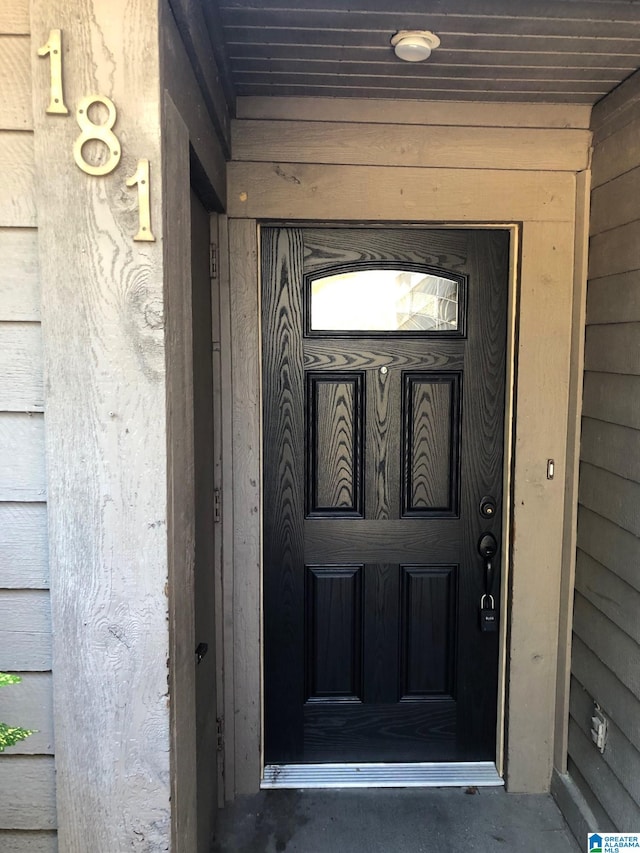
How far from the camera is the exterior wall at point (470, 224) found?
74.8 inches

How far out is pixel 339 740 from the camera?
2166 mm

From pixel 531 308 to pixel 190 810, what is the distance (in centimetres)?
178

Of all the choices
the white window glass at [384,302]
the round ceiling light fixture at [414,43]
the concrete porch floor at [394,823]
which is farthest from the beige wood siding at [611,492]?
the round ceiling light fixture at [414,43]

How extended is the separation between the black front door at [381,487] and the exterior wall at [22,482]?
1.02 m

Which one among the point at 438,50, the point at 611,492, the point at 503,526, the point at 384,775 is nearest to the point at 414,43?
the point at 438,50

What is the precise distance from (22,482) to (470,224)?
163cm

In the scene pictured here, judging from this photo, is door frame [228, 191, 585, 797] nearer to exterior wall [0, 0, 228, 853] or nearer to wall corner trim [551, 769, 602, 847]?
wall corner trim [551, 769, 602, 847]

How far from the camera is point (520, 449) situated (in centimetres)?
204

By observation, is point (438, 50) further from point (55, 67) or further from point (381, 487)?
point (381, 487)

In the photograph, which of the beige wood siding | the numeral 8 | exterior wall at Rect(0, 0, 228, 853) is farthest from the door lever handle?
the numeral 8

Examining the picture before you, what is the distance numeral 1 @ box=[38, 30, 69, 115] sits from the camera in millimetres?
988

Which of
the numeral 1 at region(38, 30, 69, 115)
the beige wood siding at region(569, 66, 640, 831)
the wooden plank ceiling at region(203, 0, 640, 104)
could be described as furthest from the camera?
the beige wood siding at region(569, 66, 640, 831)

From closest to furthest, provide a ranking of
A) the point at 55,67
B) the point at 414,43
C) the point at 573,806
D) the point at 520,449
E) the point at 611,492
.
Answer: the point at 55,67, the point at 414,43, the point at 611,492, the point at 573,806, the point at 520,449

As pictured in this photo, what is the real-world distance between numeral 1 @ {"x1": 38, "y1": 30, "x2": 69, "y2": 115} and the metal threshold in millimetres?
2170
